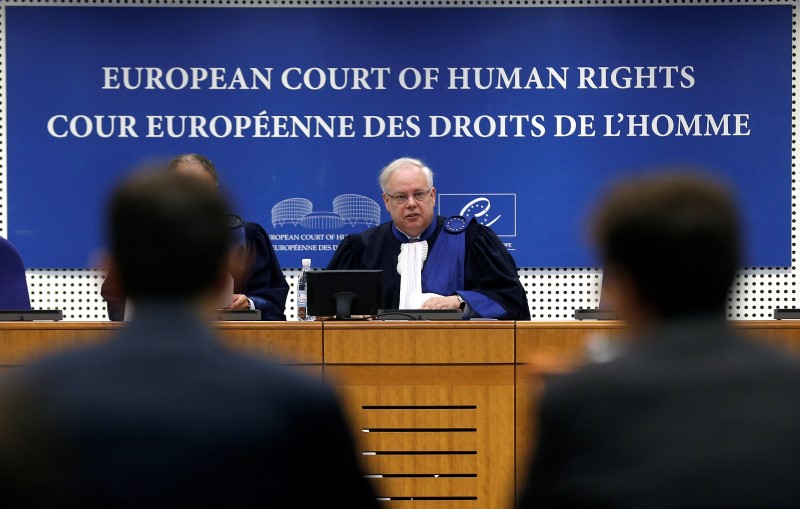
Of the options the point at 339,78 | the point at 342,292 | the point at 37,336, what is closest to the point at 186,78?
the point at 339,78

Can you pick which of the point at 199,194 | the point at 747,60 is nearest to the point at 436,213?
the point at 747,60

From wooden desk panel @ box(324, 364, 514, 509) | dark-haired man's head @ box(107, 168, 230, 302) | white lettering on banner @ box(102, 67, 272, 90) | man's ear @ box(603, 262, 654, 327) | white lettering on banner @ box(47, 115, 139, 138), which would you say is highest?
white lettering on banner @ box(102, 67, 272, 90)

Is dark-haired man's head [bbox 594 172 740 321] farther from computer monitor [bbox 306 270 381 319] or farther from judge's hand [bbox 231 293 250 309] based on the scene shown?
judge's hand [bbox 231 293 250 309]

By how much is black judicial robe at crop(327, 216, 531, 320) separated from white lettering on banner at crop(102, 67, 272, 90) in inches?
58.2

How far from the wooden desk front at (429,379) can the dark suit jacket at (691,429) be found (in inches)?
118

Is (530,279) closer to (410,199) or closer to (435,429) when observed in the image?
(410,199)

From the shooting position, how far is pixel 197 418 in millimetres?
1293

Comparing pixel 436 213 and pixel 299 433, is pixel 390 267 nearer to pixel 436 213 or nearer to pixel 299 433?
pixel 436 213

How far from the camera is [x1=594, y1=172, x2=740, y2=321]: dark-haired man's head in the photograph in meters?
1.40

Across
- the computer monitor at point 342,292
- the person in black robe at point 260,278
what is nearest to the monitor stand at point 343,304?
the computer monitor at point 342,292

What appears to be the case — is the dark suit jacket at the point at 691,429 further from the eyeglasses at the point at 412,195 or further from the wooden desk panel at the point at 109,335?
the eyeglasses at the point at 412,195

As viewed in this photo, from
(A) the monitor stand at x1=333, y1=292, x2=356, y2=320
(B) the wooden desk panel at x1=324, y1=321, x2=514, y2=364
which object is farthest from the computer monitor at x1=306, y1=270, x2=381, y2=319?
(B) the wooden desk panel at x1=324, y1=321, x2=514, y2=364

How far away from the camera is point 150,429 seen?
1.29 m

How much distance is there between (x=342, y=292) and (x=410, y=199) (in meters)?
1.25
